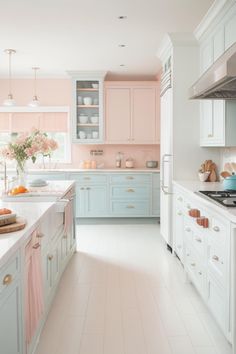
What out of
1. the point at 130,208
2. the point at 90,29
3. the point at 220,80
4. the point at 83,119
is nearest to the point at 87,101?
the point at 83,119

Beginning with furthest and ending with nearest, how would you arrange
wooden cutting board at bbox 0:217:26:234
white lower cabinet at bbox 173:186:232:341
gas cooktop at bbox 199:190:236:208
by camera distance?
gas cooktop at bbox 199:190:236:208, white lower cabinet at bbox 173:186:232:341, wooden cutting board at bbox 0:217:26:234

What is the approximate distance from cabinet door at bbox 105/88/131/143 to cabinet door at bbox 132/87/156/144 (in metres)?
0.11

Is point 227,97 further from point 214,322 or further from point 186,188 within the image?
point 214,322

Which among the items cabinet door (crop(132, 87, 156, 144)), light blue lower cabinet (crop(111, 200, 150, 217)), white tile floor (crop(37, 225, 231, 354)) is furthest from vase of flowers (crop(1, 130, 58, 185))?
cabinet door (crop(132, 87, 156, 144))

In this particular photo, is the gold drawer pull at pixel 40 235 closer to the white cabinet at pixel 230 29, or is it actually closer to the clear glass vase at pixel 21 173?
the clear glass vase at pixel 21 173

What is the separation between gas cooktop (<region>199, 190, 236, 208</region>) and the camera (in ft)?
8.25

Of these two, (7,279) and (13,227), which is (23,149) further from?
(7,279)

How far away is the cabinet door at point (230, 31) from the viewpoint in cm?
316

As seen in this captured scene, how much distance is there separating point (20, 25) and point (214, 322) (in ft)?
11.6

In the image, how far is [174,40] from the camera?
14.3 ft

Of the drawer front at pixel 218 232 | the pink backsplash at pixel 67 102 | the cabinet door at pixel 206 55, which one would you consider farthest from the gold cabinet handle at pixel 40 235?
the pink backsplash at pixel 67 102

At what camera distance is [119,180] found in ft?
20.9

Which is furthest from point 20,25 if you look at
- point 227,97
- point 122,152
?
point 122,152

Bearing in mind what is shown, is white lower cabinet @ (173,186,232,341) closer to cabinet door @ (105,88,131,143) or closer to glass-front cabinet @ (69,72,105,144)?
cabinet door @ (105,88,131,143)
